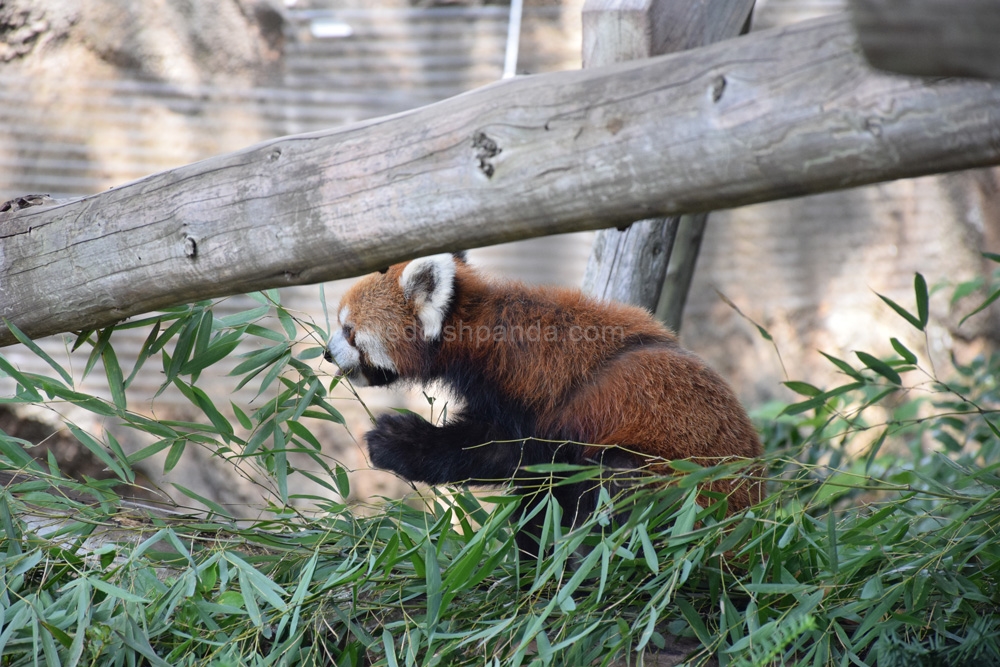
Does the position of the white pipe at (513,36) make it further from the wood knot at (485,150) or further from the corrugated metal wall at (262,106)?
the wood knot at (485,150)

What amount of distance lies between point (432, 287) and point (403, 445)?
0.50 m

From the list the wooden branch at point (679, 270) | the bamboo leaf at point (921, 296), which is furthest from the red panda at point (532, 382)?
the wooden branch at point (679, 270)

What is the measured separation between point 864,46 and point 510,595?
1.38 m

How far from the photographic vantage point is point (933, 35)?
37.7 inches

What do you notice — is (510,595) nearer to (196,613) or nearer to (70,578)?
(196,613)

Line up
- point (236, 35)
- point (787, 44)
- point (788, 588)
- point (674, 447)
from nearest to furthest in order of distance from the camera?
point (787, 44) → point (788, 588) → point (674, 447) → point (236, 35)

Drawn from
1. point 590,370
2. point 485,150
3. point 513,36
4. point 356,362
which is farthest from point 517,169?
point 513,36

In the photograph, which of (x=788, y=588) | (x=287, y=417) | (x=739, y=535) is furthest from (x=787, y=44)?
(x=287, y=417)

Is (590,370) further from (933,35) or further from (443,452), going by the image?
(933,35)

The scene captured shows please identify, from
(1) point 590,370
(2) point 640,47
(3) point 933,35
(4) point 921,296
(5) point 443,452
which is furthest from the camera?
(5) point 443,452

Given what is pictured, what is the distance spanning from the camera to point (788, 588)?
5.38 ft

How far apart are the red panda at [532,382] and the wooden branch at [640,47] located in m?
0.39

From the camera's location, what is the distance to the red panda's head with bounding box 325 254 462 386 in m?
2.41

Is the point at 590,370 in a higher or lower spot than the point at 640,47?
lower
